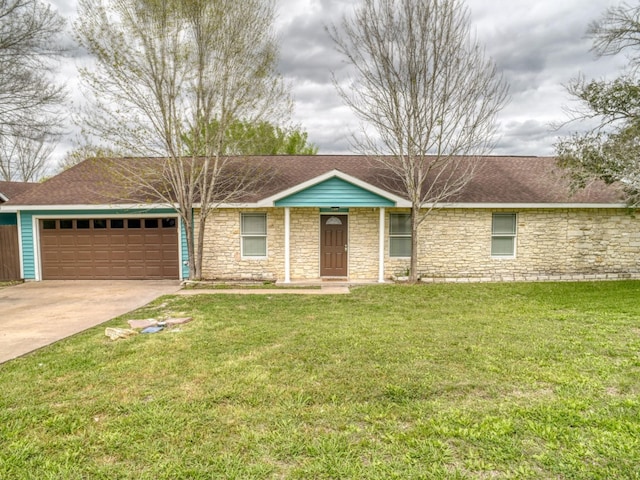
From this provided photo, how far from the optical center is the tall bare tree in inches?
417

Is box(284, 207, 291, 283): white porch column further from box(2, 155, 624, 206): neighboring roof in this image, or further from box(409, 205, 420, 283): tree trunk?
box(409, 205, 420, 283): tree trunk

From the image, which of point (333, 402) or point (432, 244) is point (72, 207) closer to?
point (432, 244)

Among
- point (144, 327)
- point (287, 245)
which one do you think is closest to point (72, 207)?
point (287, 245)

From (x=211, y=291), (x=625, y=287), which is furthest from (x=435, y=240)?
(x=211, y=291)

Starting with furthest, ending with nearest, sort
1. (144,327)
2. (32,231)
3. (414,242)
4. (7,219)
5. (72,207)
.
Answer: (7,219) < (32,231) < (72,207) < (414,242) < (144,327)

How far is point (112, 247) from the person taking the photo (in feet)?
41.3

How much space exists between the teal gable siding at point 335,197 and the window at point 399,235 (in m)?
1.07

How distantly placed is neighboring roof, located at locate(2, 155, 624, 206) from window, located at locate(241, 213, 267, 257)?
2.06 feet

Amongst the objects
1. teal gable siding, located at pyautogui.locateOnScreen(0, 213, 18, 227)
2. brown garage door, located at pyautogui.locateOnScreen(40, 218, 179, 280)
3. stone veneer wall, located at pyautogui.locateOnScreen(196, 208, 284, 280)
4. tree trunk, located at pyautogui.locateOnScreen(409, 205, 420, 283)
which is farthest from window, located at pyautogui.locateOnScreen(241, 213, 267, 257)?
teal gable siding, located at pyautogui.locateOnScreen(0, 213, 18, 227)

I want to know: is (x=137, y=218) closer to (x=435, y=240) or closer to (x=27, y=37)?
(x=27, y=37)

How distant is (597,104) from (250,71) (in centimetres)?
995

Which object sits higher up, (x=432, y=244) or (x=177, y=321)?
(x=432, y=244)

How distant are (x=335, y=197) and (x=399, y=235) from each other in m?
2.58

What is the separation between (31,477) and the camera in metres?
2.74
